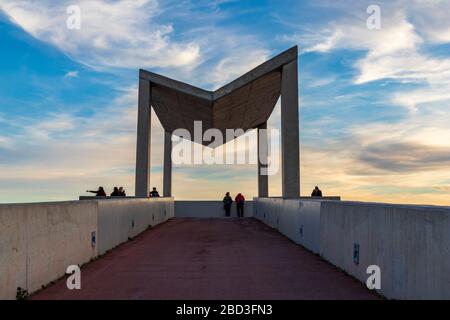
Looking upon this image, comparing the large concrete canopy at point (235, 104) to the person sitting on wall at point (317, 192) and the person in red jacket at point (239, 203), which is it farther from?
the person in red jacket at point (239, 203)

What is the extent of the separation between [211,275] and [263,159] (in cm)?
3016

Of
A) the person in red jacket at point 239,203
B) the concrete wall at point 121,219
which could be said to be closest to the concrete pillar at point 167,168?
the person in red jacket at point 239,203

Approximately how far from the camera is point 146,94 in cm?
2747

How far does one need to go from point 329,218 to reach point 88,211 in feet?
18.2

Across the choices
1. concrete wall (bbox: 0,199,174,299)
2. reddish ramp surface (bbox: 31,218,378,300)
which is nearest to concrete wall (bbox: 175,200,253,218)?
reddish ramp surface (bbox: 31,218,378,300)

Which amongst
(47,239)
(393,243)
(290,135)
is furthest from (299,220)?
(290,135)

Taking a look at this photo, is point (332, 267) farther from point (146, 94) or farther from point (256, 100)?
point (256, 100)

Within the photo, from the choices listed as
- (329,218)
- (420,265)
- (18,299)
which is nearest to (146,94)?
(329,218)

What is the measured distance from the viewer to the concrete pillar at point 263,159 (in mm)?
39156

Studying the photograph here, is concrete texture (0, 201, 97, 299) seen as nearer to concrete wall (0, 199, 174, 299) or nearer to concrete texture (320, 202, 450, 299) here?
concrete wall (0, 199, 174, 299)

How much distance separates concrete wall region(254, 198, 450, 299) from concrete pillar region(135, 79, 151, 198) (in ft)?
54.3

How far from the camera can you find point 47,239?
8812 millimetres

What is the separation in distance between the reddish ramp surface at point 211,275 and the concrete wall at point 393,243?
0.43 m

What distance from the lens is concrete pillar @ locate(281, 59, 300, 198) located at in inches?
955
